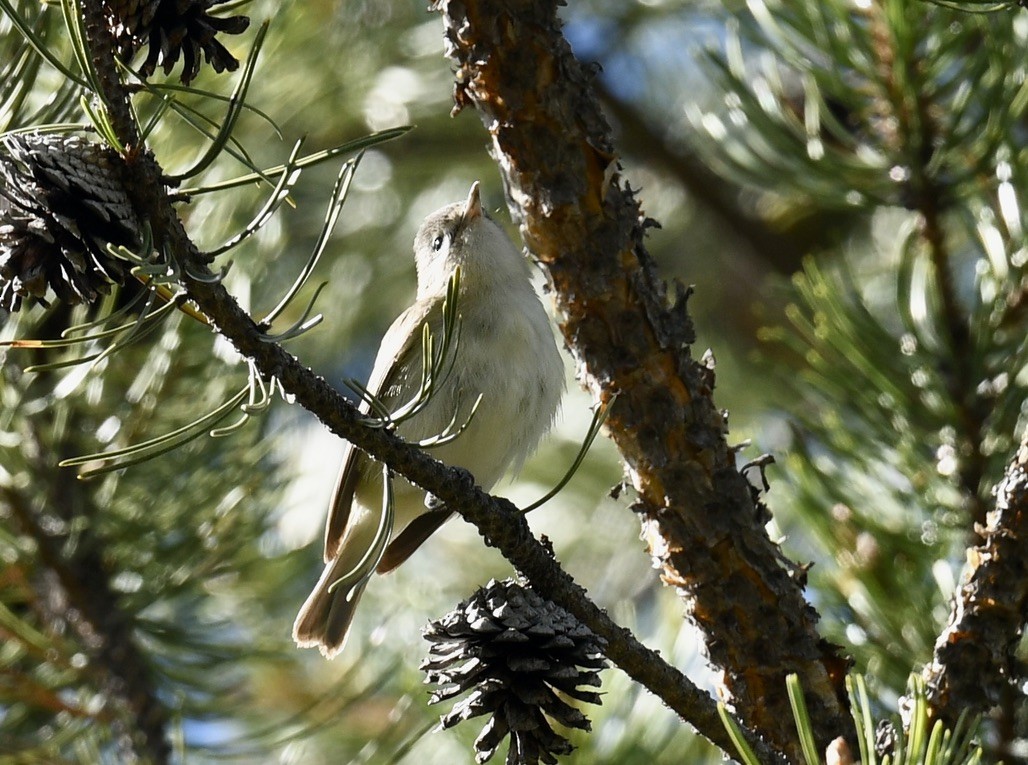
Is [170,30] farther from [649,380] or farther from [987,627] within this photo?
[987,627]

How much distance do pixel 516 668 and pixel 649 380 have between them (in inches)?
16.1

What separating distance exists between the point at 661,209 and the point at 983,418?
2569 millimetres

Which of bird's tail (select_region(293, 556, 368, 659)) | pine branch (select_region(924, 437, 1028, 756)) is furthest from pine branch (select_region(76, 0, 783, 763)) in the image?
bird's tail (select_region(293, 556, 368, 659))

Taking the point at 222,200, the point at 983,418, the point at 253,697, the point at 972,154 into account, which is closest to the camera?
the point at 983,418

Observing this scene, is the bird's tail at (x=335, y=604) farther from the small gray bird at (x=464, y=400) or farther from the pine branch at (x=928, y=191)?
the pine branch at (x=928, y=191)

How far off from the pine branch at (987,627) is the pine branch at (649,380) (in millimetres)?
131

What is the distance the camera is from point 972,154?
2250 millimetres

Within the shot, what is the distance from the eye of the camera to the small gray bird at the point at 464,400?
8.02ft

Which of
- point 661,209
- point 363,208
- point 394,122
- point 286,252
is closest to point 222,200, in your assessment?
point 286,252

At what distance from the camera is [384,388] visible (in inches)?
102

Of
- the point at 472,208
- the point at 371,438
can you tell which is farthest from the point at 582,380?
the point at 472,208

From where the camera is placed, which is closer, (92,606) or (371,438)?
(371,438)

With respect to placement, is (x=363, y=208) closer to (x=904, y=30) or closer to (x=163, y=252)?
(x=904, y=30)

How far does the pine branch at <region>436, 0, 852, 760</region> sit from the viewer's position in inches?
58.3
